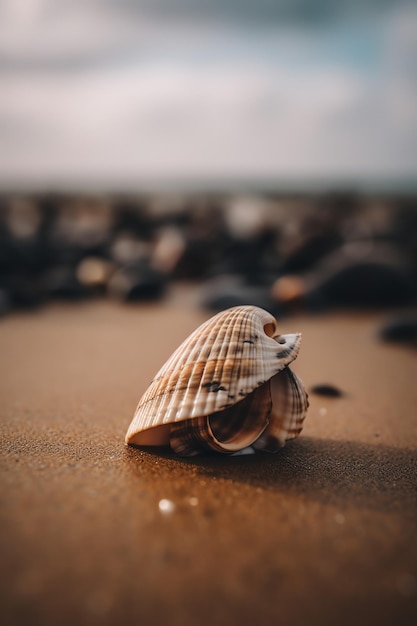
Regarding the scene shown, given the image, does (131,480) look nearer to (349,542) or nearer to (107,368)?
(349,542)

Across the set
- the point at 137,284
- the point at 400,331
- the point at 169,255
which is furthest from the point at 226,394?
the point at 169,255

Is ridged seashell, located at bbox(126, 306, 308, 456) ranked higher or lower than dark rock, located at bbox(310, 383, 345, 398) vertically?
higher

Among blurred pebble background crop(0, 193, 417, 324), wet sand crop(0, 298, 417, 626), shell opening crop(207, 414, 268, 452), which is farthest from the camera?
blurred pebble background crop(0, 193, 417, 324)

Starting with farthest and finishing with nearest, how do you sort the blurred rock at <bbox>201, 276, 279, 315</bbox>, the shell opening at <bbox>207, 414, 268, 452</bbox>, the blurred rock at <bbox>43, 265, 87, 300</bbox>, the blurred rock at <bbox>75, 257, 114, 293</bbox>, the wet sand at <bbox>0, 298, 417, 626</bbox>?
1. the blurred rock at <bbox>75, 257, 114, 293</bbox>
2. the blurred rock at <bbox>43, 265, 87, 300</bbox>
3. the blurred rock at <bbox>201, 276, 279, 315</bbox>
4. the shell opening at <bbox>207, 414, 268, 452</bbox>
5. the wet sand at <bbox>0, 298, 417, 626</bbox>

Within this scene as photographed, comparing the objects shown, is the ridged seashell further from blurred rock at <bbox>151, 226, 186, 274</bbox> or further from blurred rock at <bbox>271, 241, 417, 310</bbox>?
blurred rock at <bbox>151, 226, 186, 274</bbox>

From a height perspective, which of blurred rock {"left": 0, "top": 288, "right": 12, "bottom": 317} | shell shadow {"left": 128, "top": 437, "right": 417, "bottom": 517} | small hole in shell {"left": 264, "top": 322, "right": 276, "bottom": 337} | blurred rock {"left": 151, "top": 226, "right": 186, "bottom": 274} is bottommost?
shell shadow {"left": 128, "top": 437, "right": 417, "bottom": 517}

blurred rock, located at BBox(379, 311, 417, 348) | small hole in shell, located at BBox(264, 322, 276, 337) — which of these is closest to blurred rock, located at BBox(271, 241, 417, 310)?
blurred rock, located at BBox(379, 311, 417, 348)

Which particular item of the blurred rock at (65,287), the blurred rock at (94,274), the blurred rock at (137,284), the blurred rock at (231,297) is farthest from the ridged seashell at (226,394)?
the blurred rock at (94,274)
